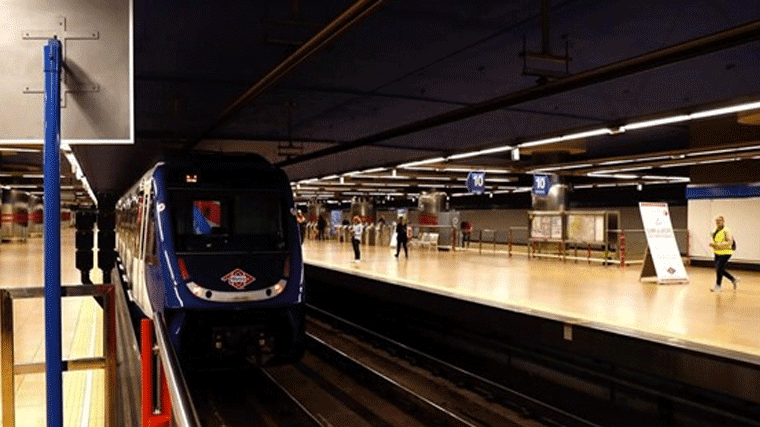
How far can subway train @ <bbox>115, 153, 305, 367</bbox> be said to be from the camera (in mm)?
7230

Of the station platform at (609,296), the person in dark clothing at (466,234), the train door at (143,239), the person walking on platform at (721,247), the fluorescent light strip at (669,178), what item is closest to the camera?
the station platform at (609,296)

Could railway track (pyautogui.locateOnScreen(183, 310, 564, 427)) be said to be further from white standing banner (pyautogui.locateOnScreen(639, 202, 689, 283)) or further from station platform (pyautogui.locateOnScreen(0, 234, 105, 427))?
white standing banner (pyautogui.locateOnScreen(639, 202, 689, 283))

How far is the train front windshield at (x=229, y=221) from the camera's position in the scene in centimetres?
774

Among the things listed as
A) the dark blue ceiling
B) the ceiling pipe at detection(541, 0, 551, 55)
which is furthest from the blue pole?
the ceiling pipe at detection(541, 0, 551, 55)

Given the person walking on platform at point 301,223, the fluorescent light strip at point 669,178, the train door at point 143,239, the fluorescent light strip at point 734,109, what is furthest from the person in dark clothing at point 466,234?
the train door at point 143,239

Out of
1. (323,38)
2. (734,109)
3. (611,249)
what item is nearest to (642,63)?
(323,38)

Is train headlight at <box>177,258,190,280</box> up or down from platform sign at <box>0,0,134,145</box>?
down

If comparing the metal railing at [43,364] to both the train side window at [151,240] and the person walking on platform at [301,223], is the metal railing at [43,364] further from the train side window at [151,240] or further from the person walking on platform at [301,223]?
the person walking on platform at [301,223]

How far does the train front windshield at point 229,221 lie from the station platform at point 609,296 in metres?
4.04

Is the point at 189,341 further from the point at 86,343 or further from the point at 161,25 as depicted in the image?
the point at 161,25

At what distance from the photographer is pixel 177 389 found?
218cm

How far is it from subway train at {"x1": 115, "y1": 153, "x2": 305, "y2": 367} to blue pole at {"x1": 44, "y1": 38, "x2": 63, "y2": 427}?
411 cm

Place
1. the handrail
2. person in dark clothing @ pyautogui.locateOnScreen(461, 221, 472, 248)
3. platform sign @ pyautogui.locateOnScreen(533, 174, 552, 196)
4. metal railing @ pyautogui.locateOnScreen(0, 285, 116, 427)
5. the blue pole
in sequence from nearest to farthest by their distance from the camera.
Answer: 1. the handrail
2. the blue pole
3. metal railing @ pyautogui.locateOnScreen(0, 285, 116, 427)
4. platform sign @ pyautogui.locateOnScreen(533, 174, 552, 196)
5. person in dark clothing @ pyautogui.locateOnScreen(461, 221, 472, 248)

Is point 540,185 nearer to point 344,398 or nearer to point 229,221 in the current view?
point 344,398
